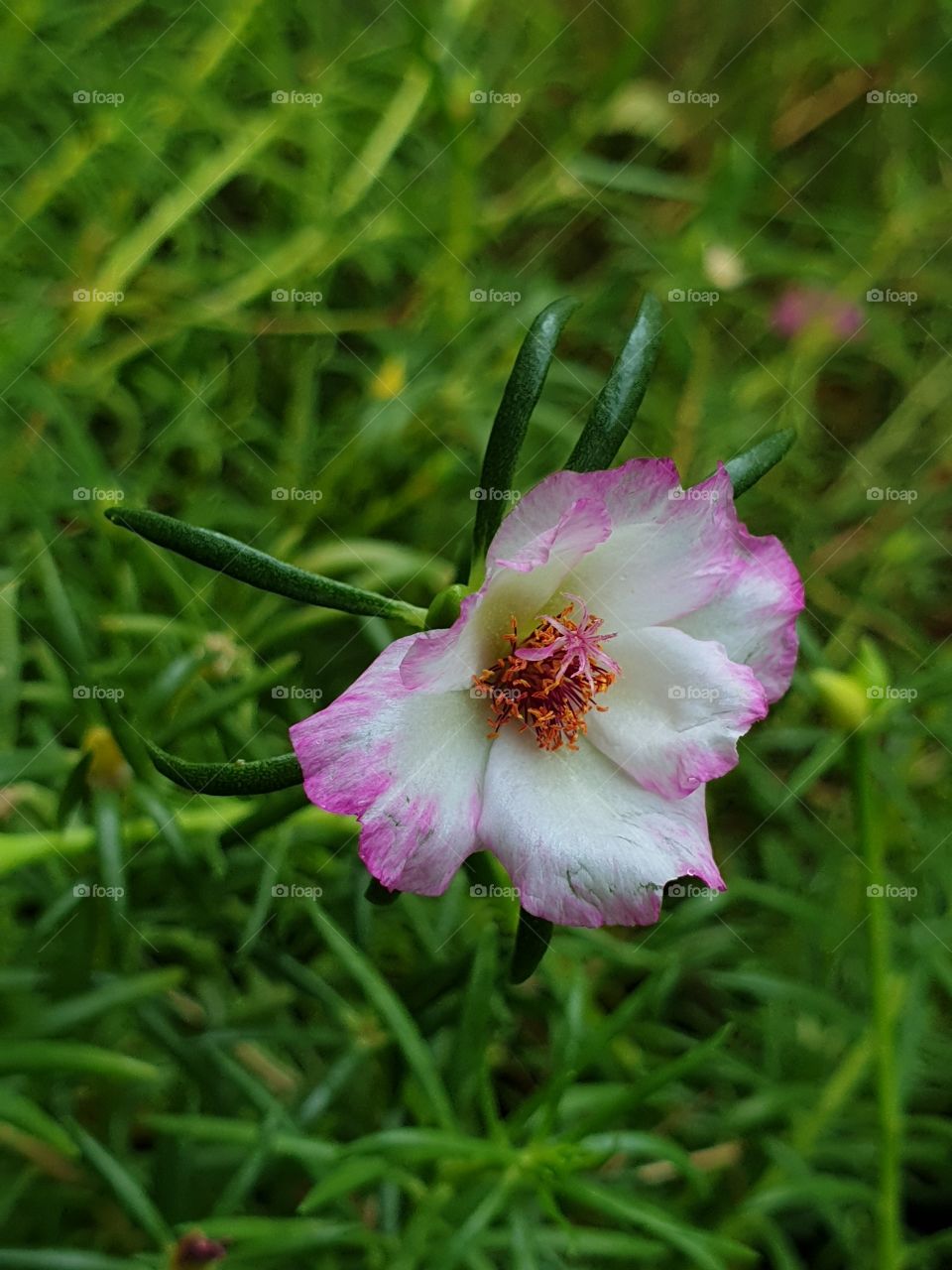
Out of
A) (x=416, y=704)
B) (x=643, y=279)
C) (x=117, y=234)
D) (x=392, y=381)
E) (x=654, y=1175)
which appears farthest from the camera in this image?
(x=643, y=279)

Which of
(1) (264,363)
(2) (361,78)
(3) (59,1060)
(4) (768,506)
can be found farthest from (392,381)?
(3) (59,1060)

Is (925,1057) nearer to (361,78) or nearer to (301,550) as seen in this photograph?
(301,550)

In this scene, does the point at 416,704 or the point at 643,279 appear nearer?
the point at 416,704

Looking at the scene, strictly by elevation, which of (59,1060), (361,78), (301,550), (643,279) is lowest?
(59,1060)

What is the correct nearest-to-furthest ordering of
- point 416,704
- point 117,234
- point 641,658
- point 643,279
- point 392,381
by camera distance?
1. point 416,704
2. point 641,658
3. point 392,381
4. point 117,234
5. point 643,279
